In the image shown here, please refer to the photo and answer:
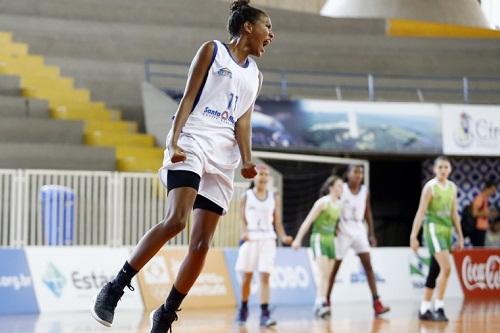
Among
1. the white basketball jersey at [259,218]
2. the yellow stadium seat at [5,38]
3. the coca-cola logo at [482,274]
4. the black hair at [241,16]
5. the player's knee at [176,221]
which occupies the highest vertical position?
the yellow stadium seat at [5,38]

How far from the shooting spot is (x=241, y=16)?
727 cm

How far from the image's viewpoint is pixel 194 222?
7.09 metres

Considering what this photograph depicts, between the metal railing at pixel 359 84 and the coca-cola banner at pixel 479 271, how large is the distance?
17.6 feet

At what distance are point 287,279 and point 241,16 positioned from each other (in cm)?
1117

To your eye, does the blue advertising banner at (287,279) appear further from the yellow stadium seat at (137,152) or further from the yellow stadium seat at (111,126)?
the yellow stadium seat at (111,126)

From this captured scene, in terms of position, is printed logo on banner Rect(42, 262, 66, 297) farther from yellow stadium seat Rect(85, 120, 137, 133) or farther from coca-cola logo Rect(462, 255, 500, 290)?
coca-cola logo Rect(462, 255, 500, 290)

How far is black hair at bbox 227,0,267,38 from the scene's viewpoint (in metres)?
7.25

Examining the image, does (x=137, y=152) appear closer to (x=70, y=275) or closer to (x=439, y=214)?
(x=70, y=275)

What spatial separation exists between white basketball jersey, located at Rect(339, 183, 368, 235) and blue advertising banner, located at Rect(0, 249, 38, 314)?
176 inches

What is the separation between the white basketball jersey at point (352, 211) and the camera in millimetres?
15594

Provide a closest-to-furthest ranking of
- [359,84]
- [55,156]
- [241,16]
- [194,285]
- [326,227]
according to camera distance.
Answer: [241,16]
[326,227]
[194,285]
[55,156]
[359,84]

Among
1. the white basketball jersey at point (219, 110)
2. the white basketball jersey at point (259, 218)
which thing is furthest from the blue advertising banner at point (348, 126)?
the white basketball jersey at point (219, 110)

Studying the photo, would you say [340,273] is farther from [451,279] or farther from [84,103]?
[84,103]

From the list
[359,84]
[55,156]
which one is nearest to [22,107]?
[55,156]
